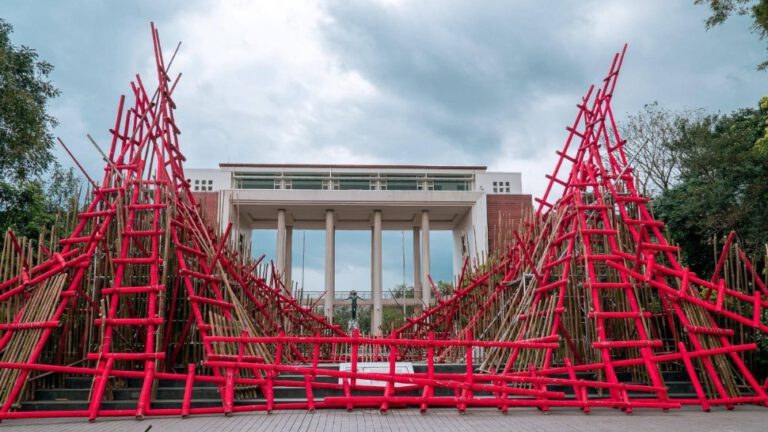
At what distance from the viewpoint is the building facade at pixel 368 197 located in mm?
31422

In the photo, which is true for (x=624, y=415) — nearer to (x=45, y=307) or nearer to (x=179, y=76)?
(x=45, y=307)

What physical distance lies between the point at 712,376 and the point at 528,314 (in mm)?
2745

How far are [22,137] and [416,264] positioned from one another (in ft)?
73.0

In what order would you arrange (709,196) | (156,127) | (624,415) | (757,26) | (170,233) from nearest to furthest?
(624,415), (170,233), (156,127), (757,26), (709,196)

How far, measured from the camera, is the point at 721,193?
64.4 ft

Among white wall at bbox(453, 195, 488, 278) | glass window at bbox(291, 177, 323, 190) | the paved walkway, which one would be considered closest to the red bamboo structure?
the paved walkway

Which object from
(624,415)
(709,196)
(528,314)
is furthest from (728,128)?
(624,415)

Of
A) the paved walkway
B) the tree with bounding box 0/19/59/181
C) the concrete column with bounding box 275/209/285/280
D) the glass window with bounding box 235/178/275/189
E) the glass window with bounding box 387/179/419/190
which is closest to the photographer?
the paved walkway

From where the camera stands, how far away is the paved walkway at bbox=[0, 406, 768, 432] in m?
6.71

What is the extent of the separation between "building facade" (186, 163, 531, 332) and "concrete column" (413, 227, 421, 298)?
0.11 metres

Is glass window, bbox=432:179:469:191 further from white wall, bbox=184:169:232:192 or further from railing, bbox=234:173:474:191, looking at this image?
white wall, bbox=184:169:232:192

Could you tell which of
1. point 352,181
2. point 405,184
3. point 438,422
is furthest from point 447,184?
point 438,422

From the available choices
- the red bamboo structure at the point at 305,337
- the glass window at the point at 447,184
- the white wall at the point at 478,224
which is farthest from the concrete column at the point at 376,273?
the red bamboo structure at the point at 305,337

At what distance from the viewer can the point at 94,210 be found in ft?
31.9
